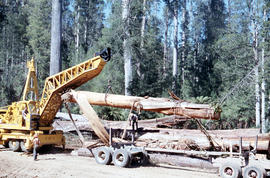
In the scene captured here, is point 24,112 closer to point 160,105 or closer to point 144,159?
point 144,159

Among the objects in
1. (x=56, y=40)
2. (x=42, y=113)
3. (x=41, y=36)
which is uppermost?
(x=41, y=36)

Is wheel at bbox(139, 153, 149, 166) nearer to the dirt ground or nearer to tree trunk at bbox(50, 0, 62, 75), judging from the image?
the dirt ground

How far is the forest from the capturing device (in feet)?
68.4

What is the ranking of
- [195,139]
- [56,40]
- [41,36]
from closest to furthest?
[195,139], [56,40], [41,36]

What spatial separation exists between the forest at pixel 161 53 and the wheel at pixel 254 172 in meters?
2.41

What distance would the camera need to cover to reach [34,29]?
42.0 metres

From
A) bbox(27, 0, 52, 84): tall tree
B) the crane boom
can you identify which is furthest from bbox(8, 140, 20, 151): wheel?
bbox(27, 0, 52, 84): tall tree

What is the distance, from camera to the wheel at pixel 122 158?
1040 centimetres

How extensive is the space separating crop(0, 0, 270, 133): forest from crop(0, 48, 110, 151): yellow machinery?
1.20 m

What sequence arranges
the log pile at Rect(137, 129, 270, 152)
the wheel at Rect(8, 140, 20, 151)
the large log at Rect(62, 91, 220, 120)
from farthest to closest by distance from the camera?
the wheel at Rect(8, 140, 20, 151) → the large log at Rect(62, 91, 220, 120) → the log pile at Rect(137, 129, 270, 152)

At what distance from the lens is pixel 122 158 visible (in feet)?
35.9

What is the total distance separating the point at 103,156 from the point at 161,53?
24.2 m

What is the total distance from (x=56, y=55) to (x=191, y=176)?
12.4m

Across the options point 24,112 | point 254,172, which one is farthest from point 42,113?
point 254,172
